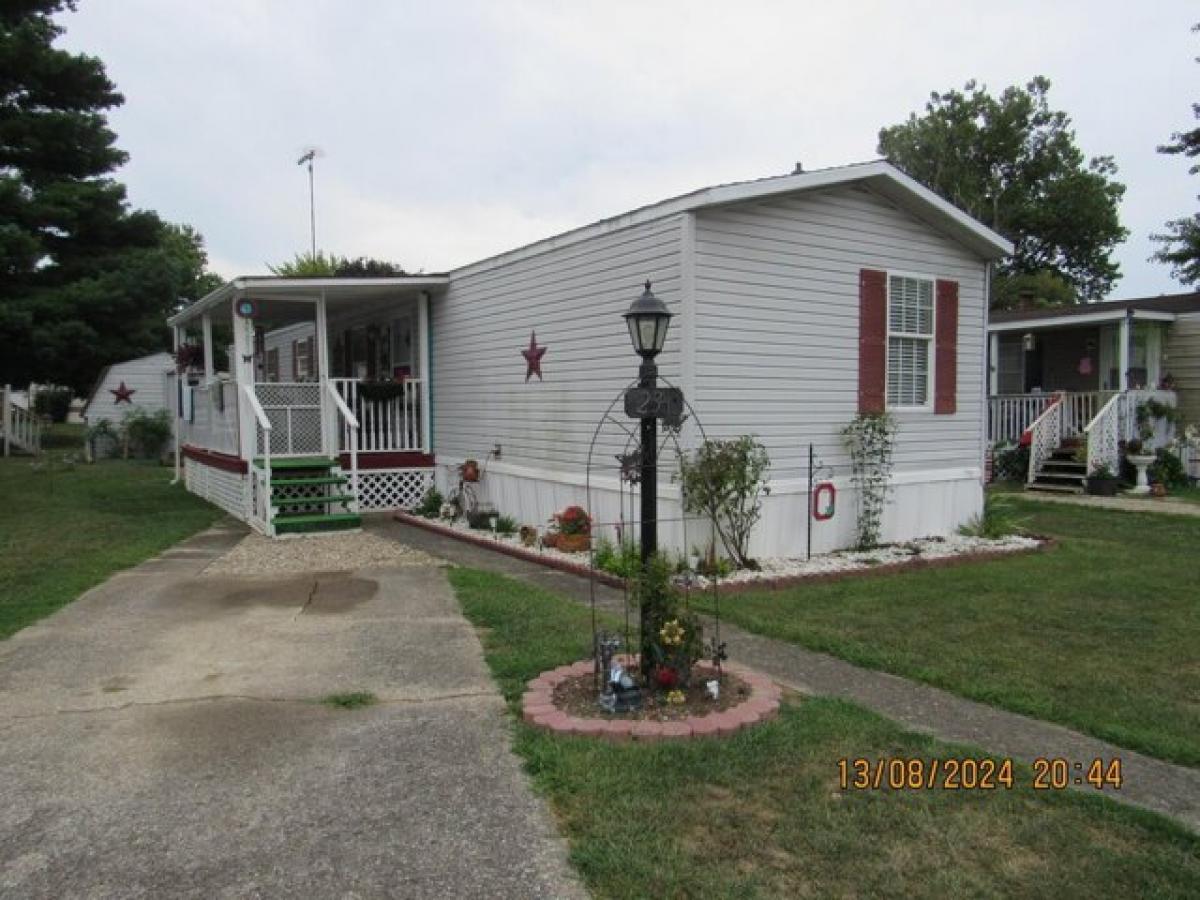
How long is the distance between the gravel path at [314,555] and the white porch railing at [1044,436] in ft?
36.8

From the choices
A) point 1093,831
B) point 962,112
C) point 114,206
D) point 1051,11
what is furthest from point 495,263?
point 962,112

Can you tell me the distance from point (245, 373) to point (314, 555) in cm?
332

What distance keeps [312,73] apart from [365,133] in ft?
15.6

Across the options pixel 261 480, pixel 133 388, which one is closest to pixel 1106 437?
pixel 261 480

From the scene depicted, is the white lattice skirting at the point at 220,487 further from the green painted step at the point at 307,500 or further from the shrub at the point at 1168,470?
the shrub at the point at 1168,470

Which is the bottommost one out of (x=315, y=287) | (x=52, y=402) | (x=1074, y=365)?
(x=52, y=402)

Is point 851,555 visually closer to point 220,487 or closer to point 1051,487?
point 1051,487

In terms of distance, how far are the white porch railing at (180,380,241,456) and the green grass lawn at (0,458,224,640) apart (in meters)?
0.91

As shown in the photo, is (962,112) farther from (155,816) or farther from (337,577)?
(155,816)

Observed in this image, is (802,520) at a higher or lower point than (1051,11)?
lower

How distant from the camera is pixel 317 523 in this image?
9.81m

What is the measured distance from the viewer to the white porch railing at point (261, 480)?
9.78 metres

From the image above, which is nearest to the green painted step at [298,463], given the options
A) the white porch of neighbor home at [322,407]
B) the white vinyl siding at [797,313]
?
the white porch of neighbor home at [322,407]

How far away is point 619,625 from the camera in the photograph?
5.65 metres
